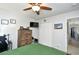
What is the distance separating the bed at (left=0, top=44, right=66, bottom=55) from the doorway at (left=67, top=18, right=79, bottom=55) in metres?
0.18

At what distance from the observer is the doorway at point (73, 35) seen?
4.66ft

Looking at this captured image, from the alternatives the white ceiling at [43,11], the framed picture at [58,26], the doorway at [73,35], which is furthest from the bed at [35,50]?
the white ceiling at [43,11]

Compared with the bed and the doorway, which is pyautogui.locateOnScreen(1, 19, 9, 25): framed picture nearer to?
the bed

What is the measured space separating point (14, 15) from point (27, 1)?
339 mm

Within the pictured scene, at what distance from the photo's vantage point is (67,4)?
4.32 feet

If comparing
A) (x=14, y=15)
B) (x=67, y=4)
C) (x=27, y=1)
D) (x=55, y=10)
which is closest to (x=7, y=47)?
(x=14, y=15)

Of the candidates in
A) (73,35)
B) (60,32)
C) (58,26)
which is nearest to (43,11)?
(58,26)

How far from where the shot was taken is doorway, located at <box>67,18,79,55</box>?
1422mm

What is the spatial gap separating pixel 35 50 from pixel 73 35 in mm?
623

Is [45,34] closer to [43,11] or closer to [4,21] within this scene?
[43,11]

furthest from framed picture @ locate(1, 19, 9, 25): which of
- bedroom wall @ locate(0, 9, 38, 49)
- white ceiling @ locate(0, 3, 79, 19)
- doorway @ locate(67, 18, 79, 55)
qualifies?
doorway @ locate(67, 18, 79, 55)

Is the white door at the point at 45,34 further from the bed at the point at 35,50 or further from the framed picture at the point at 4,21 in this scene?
the framed picture at the point at 4,21
